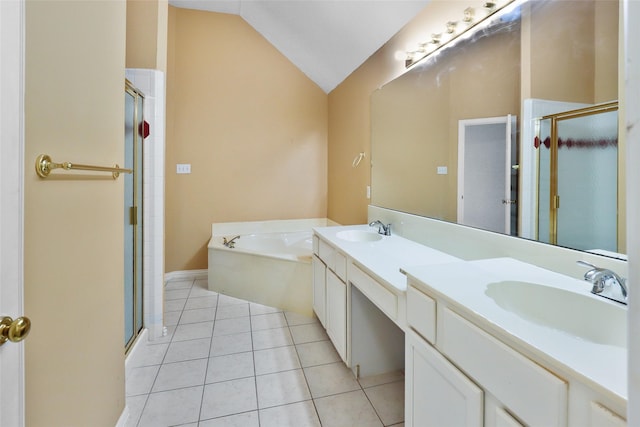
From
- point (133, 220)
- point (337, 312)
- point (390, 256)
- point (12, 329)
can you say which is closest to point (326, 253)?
point (337, 312)

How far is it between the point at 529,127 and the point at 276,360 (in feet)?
6.17

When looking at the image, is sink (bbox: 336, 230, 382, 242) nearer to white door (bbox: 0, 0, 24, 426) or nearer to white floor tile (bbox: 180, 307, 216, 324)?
white floor tile (bbox: 180, 307, 216, 324)

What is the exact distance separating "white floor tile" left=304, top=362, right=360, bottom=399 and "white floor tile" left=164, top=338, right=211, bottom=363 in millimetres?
737

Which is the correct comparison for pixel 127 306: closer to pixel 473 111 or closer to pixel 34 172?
pixel 34 172

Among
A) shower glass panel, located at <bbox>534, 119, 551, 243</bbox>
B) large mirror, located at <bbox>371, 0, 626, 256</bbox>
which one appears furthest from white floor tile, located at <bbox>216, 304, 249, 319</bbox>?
shower glass panel, located at <bbox>534, 119, 551, 243</bbox>

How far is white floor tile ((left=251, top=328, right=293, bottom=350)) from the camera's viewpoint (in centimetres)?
221

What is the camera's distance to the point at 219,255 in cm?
315

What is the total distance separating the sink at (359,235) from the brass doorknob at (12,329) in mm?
1773

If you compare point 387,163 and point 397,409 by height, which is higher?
point 387,163

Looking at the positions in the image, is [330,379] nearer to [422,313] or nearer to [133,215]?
[422,313]

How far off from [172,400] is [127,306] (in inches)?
27.2

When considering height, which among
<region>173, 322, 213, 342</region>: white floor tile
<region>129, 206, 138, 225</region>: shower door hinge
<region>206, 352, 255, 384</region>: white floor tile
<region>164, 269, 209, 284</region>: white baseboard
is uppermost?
<region>129, 206, 138, 225</region>: shower door hinge

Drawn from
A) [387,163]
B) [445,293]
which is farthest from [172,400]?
[387,163]

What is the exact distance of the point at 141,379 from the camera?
5.96ft
